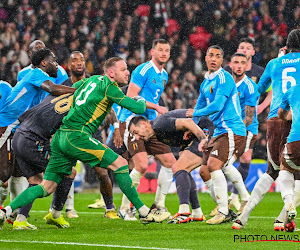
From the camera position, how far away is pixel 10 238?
670 cm

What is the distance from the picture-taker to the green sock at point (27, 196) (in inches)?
277

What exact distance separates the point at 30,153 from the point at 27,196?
85 cm

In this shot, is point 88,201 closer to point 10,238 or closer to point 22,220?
point 22,220

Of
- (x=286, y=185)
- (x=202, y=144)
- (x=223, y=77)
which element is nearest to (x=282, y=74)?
(x=286, y=185)

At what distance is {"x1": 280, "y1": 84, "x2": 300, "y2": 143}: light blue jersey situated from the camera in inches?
269

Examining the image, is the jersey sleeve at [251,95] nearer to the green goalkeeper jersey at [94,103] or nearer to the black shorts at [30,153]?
the green goalkeeper jersey at [94,103]

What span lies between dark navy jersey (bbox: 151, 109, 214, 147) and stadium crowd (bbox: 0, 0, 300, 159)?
889 cm

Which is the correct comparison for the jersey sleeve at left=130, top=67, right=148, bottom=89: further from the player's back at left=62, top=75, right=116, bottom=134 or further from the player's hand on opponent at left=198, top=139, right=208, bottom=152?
the player's back at left=62, top=75, right=116, bottom=134

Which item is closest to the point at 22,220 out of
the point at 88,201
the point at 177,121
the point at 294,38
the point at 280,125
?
the point at 177,121

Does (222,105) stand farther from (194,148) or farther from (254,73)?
(254,73)

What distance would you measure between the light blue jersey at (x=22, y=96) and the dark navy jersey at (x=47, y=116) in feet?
1.14

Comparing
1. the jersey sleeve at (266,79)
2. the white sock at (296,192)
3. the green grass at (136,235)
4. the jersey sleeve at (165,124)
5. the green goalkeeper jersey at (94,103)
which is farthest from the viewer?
the jersey sleeve at (165,124)

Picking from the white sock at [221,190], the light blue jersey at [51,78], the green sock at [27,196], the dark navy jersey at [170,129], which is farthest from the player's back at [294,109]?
the light blue jersey at [51,78]

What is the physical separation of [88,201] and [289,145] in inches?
289
